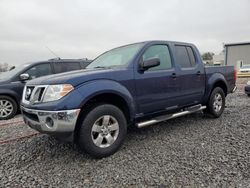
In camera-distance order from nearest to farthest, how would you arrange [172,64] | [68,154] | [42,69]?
1. [68,154]
2. [172,64]
3. [42,69]

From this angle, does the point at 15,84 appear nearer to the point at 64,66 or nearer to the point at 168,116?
the point at 64,66

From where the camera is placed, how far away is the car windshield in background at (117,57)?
3.83m

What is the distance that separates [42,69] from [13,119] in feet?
5.66

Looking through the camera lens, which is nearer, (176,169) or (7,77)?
(176,169)

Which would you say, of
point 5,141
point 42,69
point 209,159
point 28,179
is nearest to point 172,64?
point 209,159

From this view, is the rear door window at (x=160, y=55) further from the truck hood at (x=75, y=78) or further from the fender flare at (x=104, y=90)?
the truck hood at (x=75, y=78)

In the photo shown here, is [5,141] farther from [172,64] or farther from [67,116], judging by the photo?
[172,64]

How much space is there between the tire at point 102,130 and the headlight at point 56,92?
17.6 inches

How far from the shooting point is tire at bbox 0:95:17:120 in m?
5.89

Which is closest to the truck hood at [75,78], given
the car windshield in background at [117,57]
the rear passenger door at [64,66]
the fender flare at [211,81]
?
the car windshield in background at [117,57]

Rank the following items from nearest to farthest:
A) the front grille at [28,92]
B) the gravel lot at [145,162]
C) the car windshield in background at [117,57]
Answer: the gravel lot at [145,162]
the front grille at [28,92]
the car windshield in background at [117,57]

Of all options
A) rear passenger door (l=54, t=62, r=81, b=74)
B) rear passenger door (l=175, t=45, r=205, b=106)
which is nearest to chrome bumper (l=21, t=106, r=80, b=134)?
rear passenger door (l=175, t=45, r=205, b=106)

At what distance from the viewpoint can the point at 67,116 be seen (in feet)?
9.28

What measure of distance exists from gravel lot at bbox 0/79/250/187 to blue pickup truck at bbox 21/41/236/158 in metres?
0.36
